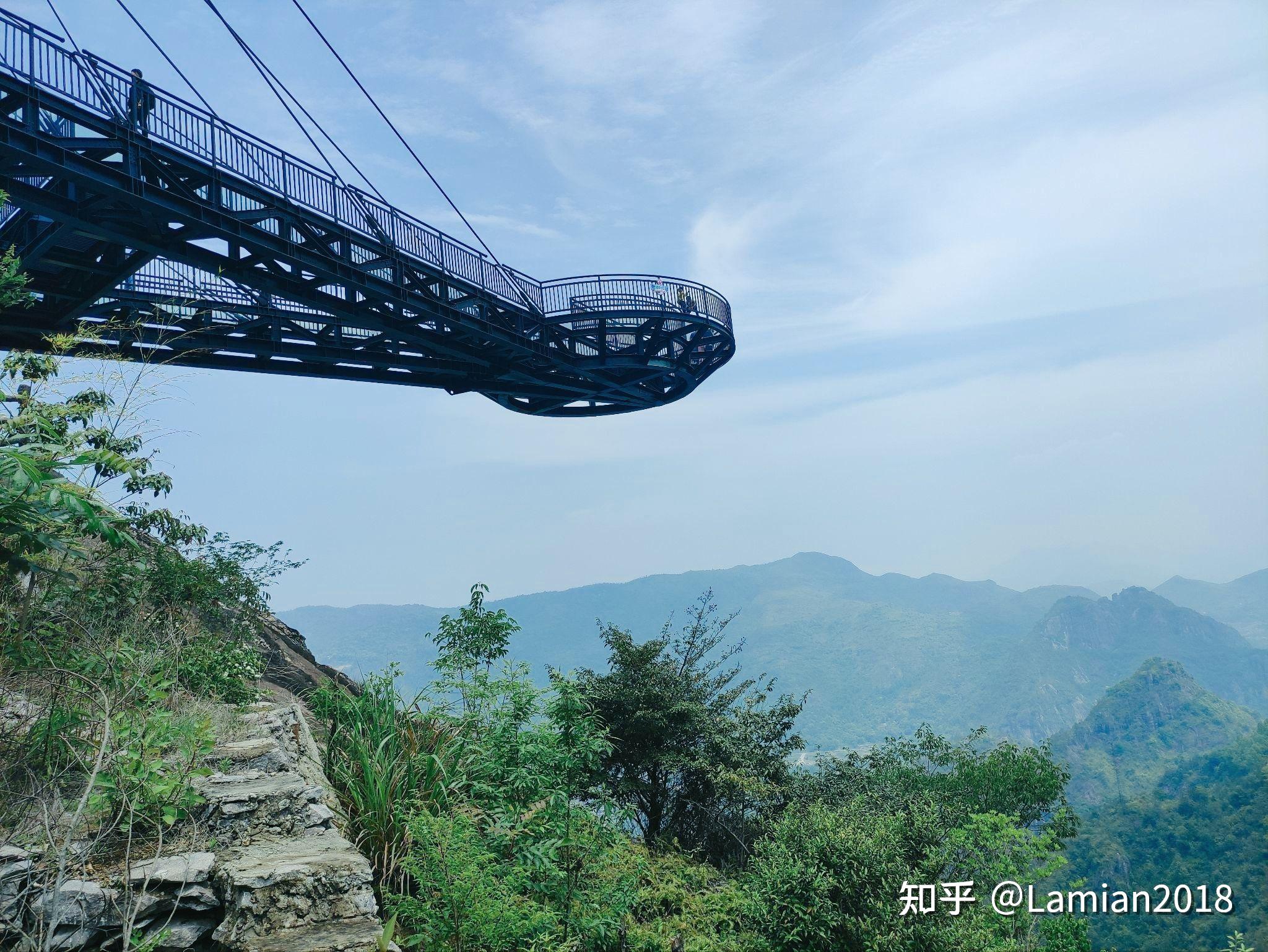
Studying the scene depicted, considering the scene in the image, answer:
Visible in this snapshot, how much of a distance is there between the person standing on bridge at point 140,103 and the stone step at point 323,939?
10.3 meters

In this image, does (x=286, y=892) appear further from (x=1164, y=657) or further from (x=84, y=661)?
(x=1164, y=657)

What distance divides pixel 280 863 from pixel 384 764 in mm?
1913

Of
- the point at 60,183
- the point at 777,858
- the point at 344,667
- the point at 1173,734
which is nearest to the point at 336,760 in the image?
the point at 344,667

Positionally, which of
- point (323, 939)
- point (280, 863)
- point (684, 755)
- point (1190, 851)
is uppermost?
point (280, 863)

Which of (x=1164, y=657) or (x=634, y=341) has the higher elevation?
(x=634, y=341)

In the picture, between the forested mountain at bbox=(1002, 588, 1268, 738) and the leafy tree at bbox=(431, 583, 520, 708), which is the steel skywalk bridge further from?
the forested mountain at bbox=(1002, 588, 1268, 738)

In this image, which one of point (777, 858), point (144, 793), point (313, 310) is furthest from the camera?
point (313, 310)

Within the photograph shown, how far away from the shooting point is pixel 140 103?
11.0m

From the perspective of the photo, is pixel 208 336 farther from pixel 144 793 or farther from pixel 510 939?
pixel 510 939

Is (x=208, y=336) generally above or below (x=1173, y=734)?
above

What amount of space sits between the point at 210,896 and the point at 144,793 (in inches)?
30.5

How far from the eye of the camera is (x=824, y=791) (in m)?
17.8

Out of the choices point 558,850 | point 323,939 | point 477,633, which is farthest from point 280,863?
point 477,633

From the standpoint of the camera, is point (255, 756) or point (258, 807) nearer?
point (258, 807)
